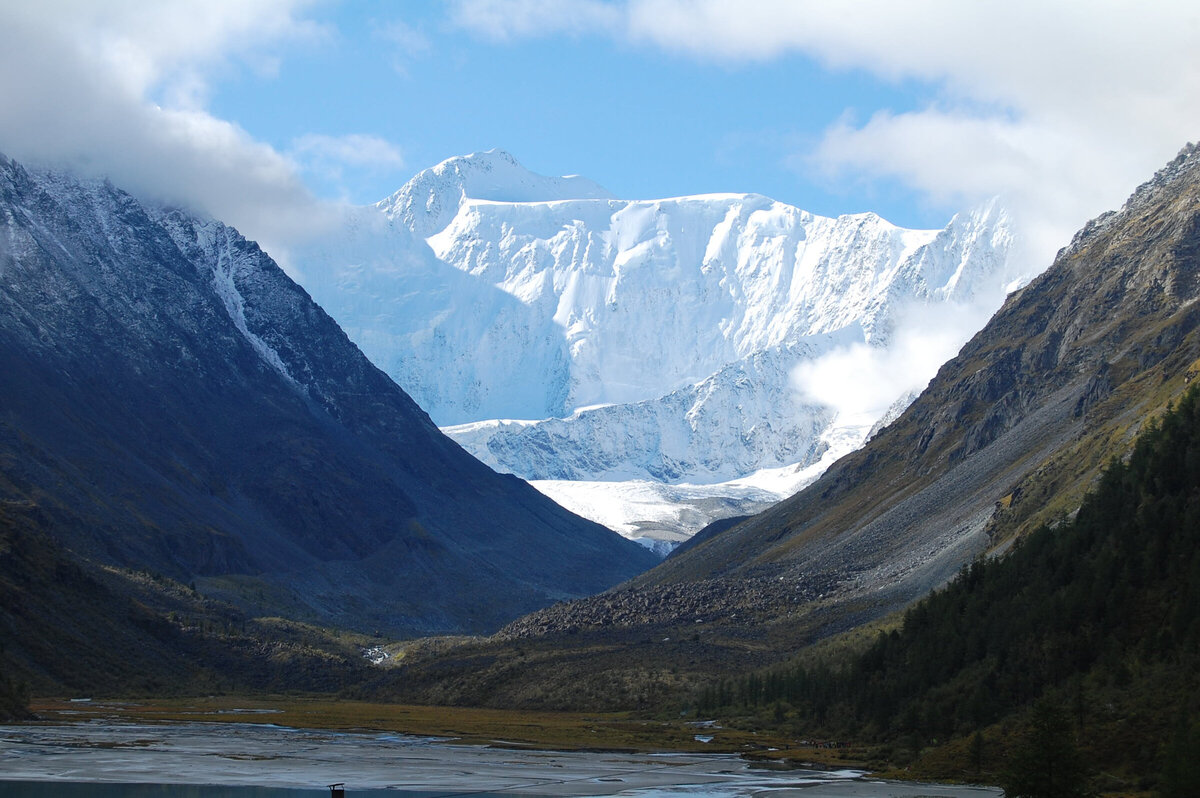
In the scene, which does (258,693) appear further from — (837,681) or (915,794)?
(915,794)

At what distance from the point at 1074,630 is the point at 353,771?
4563 centimetres

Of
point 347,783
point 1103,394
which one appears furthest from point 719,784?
point 1103,394

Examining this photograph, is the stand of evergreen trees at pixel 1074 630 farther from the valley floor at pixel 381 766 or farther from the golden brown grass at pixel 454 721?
the golden brown grass at pixel 454 721

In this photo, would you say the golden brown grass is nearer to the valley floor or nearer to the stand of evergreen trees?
the valley floor

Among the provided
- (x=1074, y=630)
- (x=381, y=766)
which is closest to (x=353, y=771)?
(x=381, y=766)

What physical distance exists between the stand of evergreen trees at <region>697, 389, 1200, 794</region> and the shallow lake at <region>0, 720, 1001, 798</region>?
31.2ft

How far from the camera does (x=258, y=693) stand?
17775 cm

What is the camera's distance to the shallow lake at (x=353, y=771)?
3113 inches

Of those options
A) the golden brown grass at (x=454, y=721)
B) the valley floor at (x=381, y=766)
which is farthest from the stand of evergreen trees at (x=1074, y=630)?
the golden brown grass at (x=454, y=721)

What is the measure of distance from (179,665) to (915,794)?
11853 cm

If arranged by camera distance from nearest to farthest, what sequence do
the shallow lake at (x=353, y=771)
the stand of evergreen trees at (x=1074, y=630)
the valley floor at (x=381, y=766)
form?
the shallow lake at (x=353, y=771) → the stand of evergreen trees at (x=1074, y=630) → the valley floor at (x=381, y=766)

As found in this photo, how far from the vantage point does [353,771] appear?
91.4 metres

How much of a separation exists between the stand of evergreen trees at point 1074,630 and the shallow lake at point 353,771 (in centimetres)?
950

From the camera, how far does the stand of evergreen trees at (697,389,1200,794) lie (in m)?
80.1
